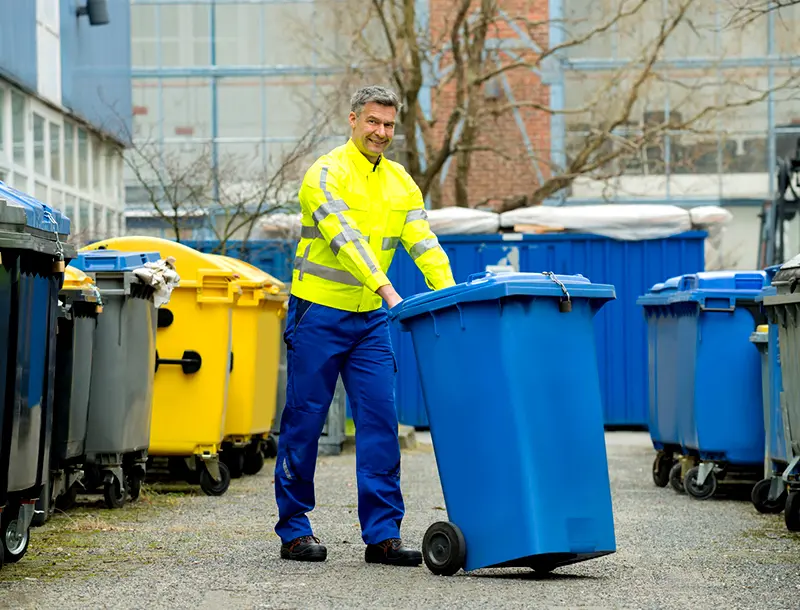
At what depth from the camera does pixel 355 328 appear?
599 cm

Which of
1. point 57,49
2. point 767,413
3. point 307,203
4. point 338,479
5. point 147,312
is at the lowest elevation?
point 338,479

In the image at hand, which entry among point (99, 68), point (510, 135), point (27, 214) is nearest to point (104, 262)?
point (27, 214)

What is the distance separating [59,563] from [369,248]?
1.71m

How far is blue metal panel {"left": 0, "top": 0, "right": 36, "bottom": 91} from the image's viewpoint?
1331 centimetres

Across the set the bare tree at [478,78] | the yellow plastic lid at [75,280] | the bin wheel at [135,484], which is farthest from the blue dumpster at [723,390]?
the bare tree at [478,78]

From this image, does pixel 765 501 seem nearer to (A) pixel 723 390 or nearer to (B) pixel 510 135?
(A) pixel 723 390

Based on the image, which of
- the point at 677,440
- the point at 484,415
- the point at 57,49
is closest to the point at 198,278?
the point at 677,440

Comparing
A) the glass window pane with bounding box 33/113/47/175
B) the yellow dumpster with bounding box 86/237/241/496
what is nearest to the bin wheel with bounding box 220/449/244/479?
the yellow dumpster with bounding box 86/237/241/496

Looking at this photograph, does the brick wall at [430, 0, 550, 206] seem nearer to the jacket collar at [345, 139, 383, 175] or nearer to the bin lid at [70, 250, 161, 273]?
the bin lid at [70, 250, 161, 273]

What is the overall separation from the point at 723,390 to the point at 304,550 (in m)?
3.72

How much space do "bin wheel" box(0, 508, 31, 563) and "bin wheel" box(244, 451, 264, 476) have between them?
4.73 metres

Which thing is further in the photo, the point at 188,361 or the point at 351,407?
the point at 188,361

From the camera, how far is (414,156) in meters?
19.6

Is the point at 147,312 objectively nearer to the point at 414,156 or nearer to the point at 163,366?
the point at 163,366
